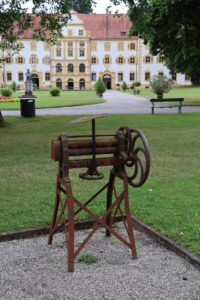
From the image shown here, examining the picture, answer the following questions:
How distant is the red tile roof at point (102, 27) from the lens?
235 feet

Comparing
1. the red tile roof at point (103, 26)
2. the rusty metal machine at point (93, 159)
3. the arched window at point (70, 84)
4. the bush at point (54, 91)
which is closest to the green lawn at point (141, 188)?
the rusty metal machine at point (93, 159)

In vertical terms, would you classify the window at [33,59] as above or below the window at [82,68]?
above

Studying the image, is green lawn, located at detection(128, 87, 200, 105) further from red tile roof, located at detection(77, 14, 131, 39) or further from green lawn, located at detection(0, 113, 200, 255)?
red tile roof, located at detection(77, 14, 131, 39)

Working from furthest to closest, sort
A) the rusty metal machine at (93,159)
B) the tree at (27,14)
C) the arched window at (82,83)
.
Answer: the arched window at (82,83), the tree at (27,14), the rusty metal machine at (93,159)

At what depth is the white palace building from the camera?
71.7 metres

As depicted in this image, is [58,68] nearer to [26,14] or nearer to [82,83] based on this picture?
[82,83]

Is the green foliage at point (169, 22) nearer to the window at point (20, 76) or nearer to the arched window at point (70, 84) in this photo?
the arched window at point (70, 84)

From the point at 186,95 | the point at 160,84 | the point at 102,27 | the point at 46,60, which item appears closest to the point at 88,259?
the point at 160,84

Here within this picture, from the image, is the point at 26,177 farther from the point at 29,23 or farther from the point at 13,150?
the point at 29,23

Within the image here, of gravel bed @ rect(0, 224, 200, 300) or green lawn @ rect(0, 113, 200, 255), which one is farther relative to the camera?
green lawn @ rect(0, 113, 200, 255)

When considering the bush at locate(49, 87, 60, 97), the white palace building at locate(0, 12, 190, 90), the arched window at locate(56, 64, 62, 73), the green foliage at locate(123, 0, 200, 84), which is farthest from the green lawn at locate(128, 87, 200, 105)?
the arched window at locate(56, 64, 62, 73)

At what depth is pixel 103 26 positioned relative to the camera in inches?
2889

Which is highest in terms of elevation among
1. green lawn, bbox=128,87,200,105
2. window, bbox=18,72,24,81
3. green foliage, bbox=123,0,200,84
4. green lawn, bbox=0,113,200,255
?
green foliage, bbox=123,0,200,84

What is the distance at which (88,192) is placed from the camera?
19.3 feet
